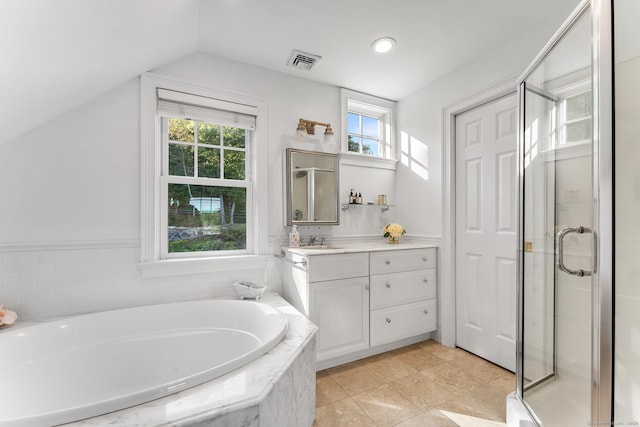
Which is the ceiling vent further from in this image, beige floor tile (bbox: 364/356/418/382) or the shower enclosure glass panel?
beige floor tile (bbox: 364/356/418/382)

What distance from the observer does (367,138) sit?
2.94m

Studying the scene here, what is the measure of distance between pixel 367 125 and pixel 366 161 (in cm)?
45

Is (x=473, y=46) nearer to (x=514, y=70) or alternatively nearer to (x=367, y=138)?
(x=514, y=70)

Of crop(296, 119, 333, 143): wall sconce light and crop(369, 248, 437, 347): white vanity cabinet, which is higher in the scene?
crop(296, 119, 333, 143): wall sconce light

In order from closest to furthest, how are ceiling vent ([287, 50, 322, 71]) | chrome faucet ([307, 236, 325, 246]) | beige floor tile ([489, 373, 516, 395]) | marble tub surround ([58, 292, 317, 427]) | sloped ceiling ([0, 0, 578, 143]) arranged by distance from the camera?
marble tub surround ([58, 292, 317, 427]) < sloped ceiling ([0, 0, 578, 143]) < beige floor tile ([489, 373, 516, 395]) < ceiling vent ([287, 50, 322, 71]) < chrome faucet ([307, 236, 325, 246])

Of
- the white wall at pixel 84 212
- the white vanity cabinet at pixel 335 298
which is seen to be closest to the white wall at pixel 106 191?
the white wall at pixel 84 212

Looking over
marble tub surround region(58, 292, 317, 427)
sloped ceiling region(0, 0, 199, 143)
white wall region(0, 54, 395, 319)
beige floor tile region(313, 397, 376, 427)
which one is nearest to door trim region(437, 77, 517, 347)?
beige floor tile region(313, 397, 376, 427)

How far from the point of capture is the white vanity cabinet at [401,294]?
85.7 inches

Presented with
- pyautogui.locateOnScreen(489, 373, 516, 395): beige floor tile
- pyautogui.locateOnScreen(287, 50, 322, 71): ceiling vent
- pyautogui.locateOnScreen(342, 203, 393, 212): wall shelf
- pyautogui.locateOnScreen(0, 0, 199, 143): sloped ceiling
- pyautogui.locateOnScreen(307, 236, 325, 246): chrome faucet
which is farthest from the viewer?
pyautogui.locateOnScreen(342, 203, 393, 212): wall shelf

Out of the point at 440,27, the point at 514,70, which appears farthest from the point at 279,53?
the point at 514,70

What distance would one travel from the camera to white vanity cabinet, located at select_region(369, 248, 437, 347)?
2.18 meters

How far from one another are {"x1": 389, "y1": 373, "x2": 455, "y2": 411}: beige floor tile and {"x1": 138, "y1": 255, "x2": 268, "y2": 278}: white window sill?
4.48 ft

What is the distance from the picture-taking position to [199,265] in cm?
208

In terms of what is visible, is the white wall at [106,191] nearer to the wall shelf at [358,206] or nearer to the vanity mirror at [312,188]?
the vanity mirror at [312,188]
